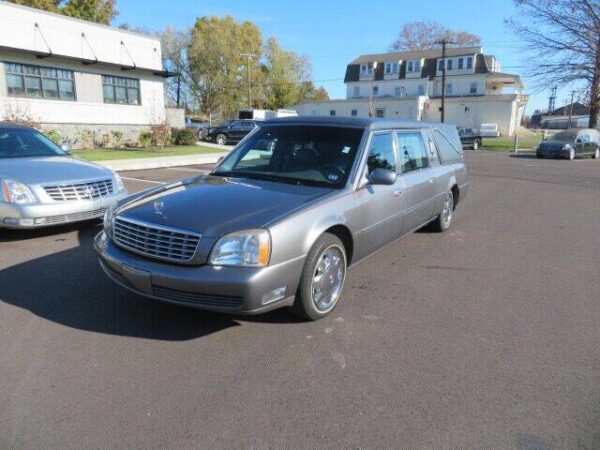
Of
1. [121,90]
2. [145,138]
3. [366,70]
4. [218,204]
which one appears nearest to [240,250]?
[218,204]

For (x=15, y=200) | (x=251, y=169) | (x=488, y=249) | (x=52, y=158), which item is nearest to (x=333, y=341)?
(x=251, y=169)

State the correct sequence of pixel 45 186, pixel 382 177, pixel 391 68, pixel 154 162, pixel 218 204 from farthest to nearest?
pixel 391 68 < pixel 154 162 < pixel 45 186 < pixel 382 177 < pixel 218 204

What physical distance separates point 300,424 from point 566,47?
36553 mm

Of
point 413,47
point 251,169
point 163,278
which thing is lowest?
point 163,278

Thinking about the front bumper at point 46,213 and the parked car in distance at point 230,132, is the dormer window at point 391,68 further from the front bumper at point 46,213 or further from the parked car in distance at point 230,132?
the front bumper at point 46,213

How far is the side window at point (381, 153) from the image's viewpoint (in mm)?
4570

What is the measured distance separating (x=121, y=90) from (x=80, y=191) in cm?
2124

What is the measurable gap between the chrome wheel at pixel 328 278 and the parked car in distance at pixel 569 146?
24.8 metres

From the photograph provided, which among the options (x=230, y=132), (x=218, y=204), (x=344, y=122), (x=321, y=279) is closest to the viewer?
(x=218, y=204)

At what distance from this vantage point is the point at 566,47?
31.3 m

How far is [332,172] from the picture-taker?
433 centimetres

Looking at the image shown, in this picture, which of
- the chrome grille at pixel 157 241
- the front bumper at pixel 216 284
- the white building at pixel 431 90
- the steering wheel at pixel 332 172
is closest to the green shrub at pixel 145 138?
the steering wheel at pixel 332 172

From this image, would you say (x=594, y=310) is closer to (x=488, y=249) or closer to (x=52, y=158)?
(x=488, y=249)

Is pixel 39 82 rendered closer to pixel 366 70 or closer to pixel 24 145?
pixel 24 145
